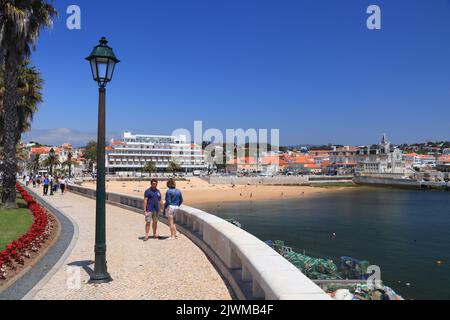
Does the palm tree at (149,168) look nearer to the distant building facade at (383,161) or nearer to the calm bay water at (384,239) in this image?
the distant building facade at (383,161)

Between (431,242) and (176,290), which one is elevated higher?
(176,290)

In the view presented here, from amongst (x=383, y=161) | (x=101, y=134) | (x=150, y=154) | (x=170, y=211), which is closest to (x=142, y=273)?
(x=101, y=134)

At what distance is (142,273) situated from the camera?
24.9 feet

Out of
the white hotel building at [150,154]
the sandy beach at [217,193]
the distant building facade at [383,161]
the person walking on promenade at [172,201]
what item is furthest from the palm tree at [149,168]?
the person walking on promenade at [172,201]

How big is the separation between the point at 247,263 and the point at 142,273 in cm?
300

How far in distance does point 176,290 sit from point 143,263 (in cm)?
210

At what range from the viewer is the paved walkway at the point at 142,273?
6.33 m

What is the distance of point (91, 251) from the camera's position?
9.91 m

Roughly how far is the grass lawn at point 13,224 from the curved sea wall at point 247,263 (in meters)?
4.64

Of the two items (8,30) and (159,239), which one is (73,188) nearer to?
(8,30)

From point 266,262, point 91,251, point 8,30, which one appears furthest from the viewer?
point 8,30

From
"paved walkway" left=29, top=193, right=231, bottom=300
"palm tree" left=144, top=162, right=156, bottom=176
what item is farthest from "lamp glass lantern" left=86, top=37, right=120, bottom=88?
"palm tree" left=144, top=162, right=156, bottom=176

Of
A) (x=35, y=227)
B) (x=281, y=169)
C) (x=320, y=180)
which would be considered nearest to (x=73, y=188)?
(x=35, y=227)

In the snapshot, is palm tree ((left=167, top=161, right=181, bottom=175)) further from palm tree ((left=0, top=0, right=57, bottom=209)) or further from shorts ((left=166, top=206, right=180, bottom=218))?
shorts ((left=166, top=206, right=180, bottom=218))
